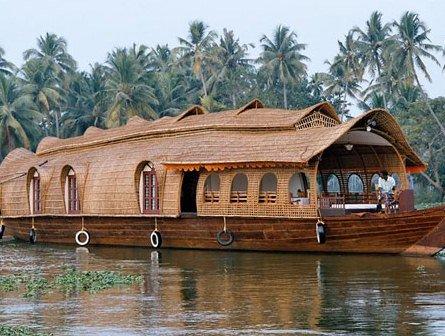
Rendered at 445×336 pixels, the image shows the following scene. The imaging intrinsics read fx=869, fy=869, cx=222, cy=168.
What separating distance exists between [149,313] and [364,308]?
7.62 ft

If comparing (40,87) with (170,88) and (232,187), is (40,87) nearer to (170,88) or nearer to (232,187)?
(170,88)

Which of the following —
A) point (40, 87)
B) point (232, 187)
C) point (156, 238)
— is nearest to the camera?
point (232, 187)

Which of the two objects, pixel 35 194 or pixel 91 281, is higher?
pixel 35 194

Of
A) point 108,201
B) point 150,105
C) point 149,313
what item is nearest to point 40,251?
point 108,201

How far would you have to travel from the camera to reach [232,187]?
17.2 metres

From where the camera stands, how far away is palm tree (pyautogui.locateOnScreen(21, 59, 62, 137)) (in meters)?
36.5

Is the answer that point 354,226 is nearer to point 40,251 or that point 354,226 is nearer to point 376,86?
point 40,251

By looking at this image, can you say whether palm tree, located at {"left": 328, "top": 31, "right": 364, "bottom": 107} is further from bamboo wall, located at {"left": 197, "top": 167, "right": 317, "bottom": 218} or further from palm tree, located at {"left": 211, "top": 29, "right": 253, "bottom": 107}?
bamboo wall, located at {"left": 197, "top": 167, "right": 317, "bottom": 218}

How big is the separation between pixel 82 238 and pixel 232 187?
4.02 meters

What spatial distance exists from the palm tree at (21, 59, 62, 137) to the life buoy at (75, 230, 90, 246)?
1785 cm

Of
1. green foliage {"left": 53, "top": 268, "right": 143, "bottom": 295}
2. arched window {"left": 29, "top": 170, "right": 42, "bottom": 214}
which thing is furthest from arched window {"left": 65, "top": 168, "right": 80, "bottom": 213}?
green foliage {"left": 53, "top": 268, "right": 143, "bottom": 295}

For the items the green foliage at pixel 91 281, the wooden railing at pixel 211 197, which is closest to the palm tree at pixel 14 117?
the wooden railing at pixel 211 197

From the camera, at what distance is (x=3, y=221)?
73.1 feet

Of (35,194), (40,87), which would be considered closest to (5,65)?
(40,87)
